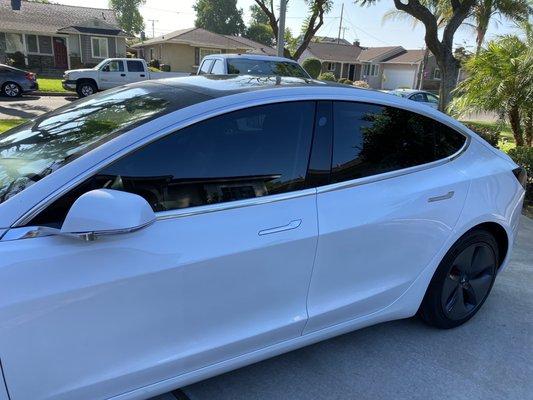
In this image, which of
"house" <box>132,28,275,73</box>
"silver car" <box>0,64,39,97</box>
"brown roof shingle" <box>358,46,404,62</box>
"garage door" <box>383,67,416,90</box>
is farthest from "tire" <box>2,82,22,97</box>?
"garage door" <box>383,67,416,90</box>

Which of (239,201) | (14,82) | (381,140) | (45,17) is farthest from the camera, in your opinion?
(45,17)

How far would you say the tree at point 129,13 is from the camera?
90.6 meters

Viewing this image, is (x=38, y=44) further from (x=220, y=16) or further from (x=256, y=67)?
(x=220, y=16)

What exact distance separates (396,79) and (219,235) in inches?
2163

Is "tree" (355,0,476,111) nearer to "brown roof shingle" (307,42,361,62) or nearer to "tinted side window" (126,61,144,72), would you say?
"tinted side window" (126,61,144,72)

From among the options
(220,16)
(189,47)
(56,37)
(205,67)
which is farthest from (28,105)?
(220,16)

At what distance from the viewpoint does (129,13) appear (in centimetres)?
9144

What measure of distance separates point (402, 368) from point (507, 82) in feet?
23.5

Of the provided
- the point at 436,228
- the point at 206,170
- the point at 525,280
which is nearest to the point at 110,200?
the point at 206,170

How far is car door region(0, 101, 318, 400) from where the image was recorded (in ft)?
5.55

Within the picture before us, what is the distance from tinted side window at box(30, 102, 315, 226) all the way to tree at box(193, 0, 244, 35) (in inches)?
3350

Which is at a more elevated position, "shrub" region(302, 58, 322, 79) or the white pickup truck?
"shrub" region(302, 58, 322, 79)

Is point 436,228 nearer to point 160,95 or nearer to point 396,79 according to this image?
point 160,95

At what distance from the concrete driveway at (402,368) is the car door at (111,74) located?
20.0 meters
